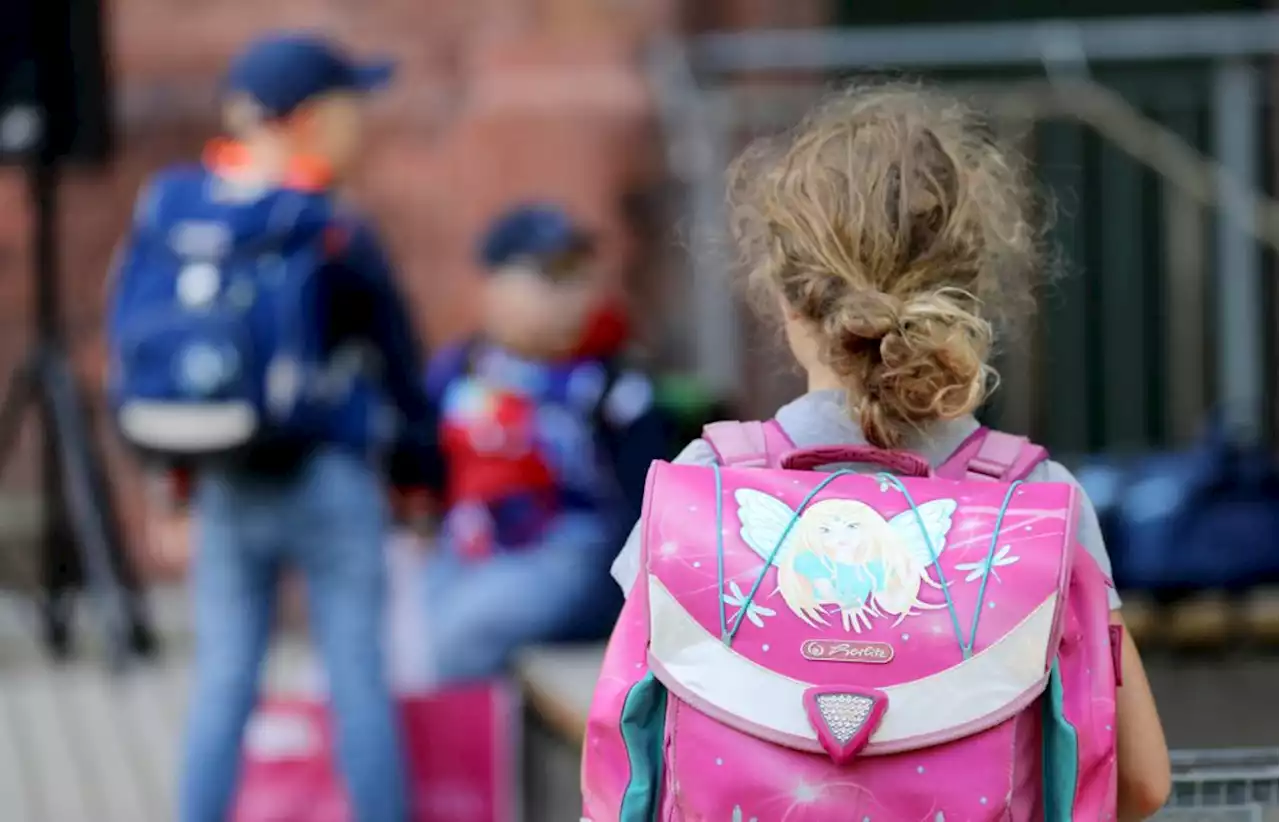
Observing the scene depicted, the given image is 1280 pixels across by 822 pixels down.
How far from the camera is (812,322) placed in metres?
2.38

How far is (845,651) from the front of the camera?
2139 millimetres

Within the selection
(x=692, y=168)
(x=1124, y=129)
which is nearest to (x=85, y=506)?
(x=692, y=168)

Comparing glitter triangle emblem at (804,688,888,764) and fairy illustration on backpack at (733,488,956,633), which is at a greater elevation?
fairy illustration on backpack at (733,488,956,633)

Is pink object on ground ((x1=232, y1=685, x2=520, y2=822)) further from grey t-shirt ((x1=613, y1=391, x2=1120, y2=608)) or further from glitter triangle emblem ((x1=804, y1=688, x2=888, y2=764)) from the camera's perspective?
glitter triangle emblem ((x1=804, y1=688, x2=888, y2=764))

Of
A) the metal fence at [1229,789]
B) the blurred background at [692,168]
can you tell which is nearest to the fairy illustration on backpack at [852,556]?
the metal fence at [1229,789]

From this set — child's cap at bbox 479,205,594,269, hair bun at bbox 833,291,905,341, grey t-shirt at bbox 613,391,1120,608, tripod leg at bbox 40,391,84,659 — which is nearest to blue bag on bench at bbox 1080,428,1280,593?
child's cap at bbox 479,205,594,269

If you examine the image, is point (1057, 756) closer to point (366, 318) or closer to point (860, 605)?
point (860, 605)

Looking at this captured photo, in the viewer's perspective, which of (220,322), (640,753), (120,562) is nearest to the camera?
(640,753)

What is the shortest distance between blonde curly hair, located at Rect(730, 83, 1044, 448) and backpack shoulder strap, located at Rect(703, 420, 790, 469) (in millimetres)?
100

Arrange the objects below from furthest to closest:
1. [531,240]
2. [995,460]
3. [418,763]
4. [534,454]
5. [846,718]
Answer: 1. [531,240]
2. [534,454]
3. [418,763]
4. [995,460]
5. [846,718]

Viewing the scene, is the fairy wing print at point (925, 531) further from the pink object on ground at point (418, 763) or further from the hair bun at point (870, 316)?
the pink object on ground at point (418, 763)

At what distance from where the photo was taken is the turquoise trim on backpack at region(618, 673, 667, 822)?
2.24 meters

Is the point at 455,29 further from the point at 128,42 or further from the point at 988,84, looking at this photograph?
the point at 988,84

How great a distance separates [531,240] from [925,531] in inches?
130
